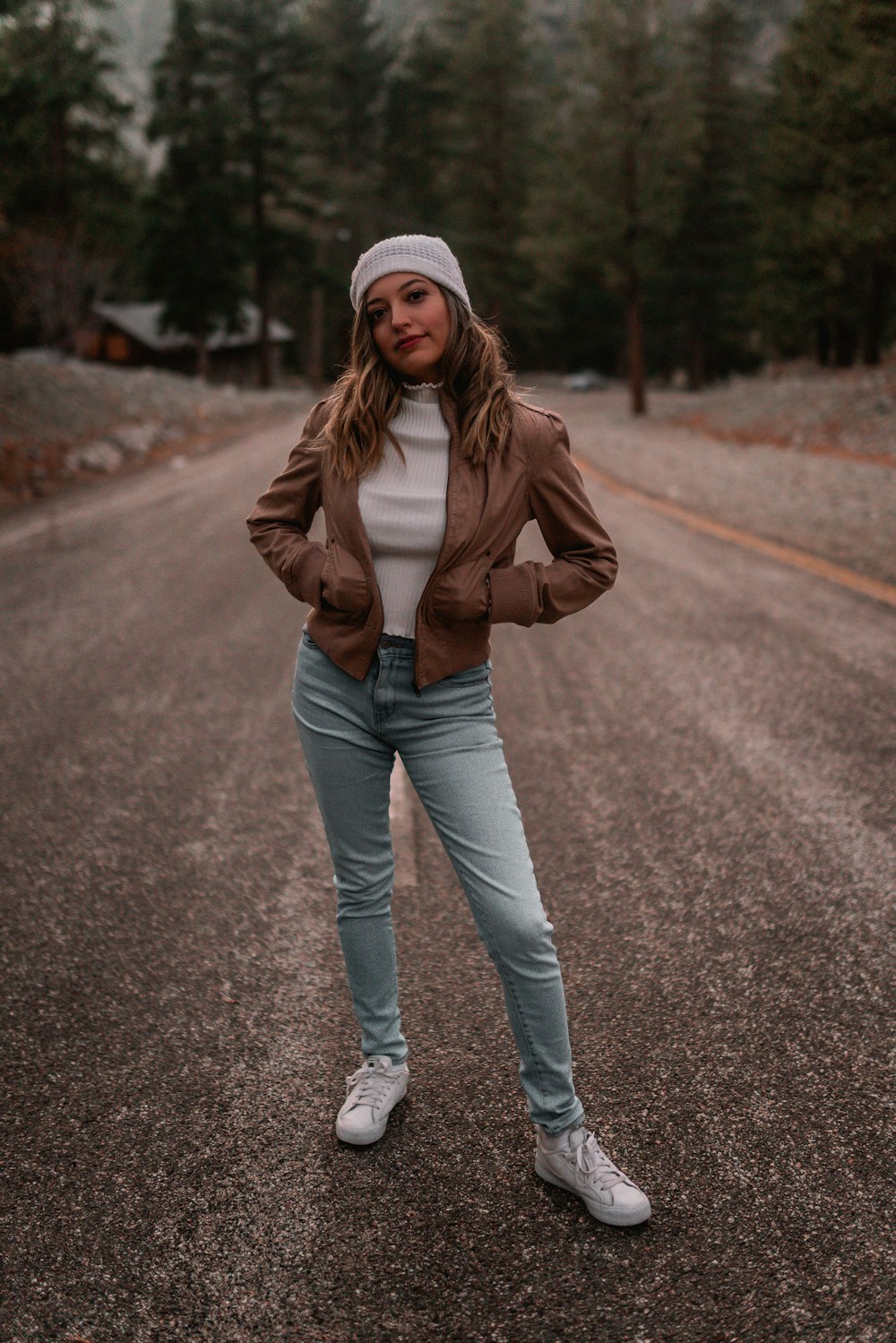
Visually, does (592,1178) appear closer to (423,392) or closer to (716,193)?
(423,392)

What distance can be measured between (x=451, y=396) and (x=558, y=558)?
0.42m

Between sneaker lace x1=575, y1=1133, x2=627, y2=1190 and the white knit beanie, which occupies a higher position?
the white knit beanie

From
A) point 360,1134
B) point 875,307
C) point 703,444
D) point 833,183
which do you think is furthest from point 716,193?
point 360,1134

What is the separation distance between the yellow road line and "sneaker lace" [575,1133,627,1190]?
19.0 ft

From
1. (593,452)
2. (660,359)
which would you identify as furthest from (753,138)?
(593,452)

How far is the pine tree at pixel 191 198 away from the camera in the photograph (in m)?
43.5

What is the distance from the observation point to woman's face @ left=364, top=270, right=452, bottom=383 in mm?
2229

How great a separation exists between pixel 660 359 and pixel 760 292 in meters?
30.4

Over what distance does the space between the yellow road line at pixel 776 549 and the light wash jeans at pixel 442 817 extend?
224 inches

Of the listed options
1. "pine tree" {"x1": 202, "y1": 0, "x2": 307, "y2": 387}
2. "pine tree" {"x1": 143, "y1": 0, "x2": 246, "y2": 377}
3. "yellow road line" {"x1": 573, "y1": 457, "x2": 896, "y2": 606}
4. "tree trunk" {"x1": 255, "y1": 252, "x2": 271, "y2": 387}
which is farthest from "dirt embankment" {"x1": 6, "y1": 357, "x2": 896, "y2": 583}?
"pine tree" {"x1": 202, "y1": 0, "x2": 307, "y2": 387}

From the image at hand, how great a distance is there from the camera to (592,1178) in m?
2.23

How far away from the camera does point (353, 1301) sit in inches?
79.9

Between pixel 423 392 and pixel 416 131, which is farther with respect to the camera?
pixel 416 131

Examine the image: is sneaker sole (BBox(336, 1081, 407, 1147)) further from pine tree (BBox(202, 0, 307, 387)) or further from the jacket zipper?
pine tree (BBox(202, 0, 307, 387))
